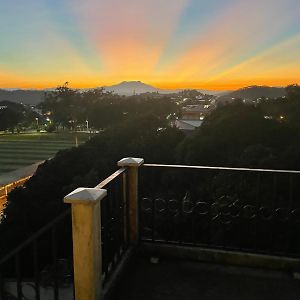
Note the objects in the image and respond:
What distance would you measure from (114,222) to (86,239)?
1032 millimetres

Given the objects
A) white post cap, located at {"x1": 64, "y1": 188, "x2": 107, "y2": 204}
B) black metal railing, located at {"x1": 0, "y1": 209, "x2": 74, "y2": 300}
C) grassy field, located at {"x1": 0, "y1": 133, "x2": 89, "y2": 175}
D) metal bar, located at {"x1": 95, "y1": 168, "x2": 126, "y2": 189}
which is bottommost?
grassy field, located at {"x1": 0, "y1": 133, "x2": 89, "y2": 175}

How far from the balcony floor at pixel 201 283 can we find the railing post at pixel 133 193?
0.39 meters

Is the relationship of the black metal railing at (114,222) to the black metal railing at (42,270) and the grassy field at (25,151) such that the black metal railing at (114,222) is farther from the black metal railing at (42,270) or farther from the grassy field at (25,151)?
the grassy field at (25,151)

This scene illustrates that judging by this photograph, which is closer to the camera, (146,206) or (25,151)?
(146,206)

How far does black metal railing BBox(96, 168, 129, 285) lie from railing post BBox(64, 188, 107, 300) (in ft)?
1.51

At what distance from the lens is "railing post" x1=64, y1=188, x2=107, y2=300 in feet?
9.25

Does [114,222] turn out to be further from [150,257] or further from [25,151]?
[25,151]

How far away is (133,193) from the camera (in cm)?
441

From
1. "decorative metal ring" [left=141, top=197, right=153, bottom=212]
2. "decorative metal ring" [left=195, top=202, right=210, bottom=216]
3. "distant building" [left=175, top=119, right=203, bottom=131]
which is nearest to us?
"decorative metal ring" [left=195, top=202, right=210, bottom=216]

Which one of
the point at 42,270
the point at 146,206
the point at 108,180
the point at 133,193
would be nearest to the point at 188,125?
the point at 42,270

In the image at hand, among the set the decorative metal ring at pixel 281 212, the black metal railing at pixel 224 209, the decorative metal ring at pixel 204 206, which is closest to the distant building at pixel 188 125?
the black metal railing at pixel 224 209

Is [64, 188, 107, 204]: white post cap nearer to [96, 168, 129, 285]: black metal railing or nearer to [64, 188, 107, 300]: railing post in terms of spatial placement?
[64, 188, 107, 300]: railing post

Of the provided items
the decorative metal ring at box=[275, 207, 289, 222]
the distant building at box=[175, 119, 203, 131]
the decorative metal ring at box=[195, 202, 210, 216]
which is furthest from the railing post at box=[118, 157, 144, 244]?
the distant building at box=[175, 119, 203, 131]

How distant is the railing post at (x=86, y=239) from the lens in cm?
282
